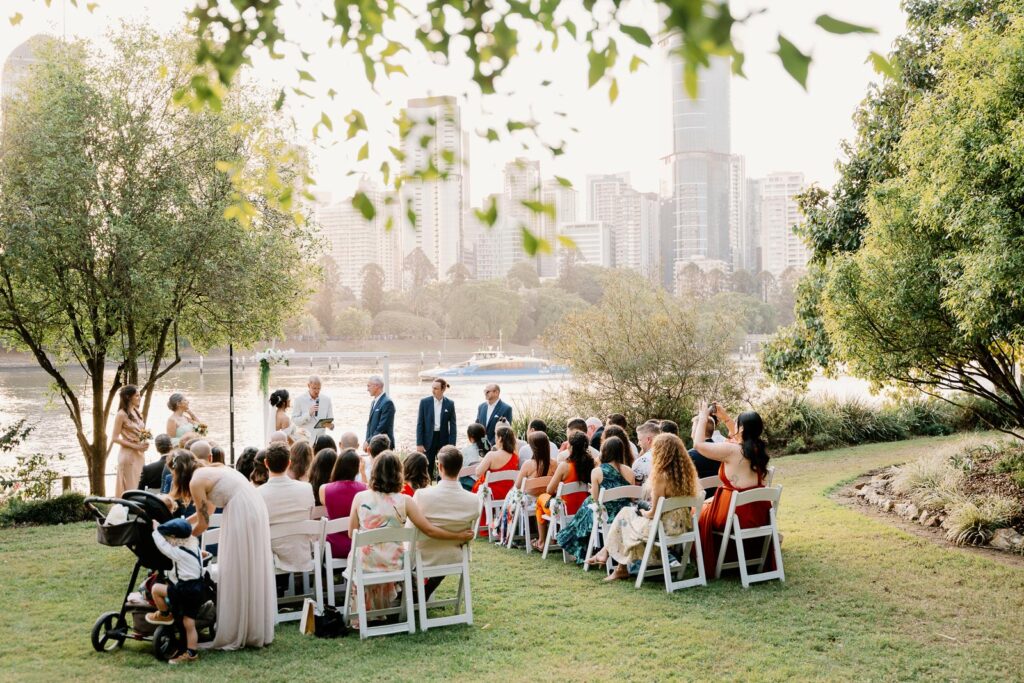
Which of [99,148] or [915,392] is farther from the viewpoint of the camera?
[99,148]

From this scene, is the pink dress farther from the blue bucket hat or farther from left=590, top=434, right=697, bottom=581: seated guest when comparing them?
left=590, top=434, right=697, bottom=581: seated guest

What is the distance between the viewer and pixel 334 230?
15862 cm

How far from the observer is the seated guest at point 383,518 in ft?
18.9

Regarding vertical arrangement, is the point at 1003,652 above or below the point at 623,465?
below

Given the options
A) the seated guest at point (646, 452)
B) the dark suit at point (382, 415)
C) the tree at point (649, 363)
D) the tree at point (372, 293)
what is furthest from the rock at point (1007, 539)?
the tree at point (372, 293)

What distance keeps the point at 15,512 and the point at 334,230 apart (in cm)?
15284

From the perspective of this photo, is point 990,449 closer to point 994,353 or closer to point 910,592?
point 994,353

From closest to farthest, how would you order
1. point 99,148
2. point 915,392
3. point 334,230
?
point 915,392 → point 99,148 → point 334,230

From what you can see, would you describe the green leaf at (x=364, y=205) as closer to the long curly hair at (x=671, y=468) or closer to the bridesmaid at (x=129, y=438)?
the long curly hair at (x=671, y=468)

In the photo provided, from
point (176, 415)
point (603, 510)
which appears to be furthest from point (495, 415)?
point (176, 415)

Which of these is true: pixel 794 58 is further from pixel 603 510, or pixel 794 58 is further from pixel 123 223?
pixel 123 223

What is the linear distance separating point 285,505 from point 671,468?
2.97 metres

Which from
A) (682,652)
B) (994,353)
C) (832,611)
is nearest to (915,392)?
(994,353)

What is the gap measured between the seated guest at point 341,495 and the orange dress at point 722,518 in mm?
2907
